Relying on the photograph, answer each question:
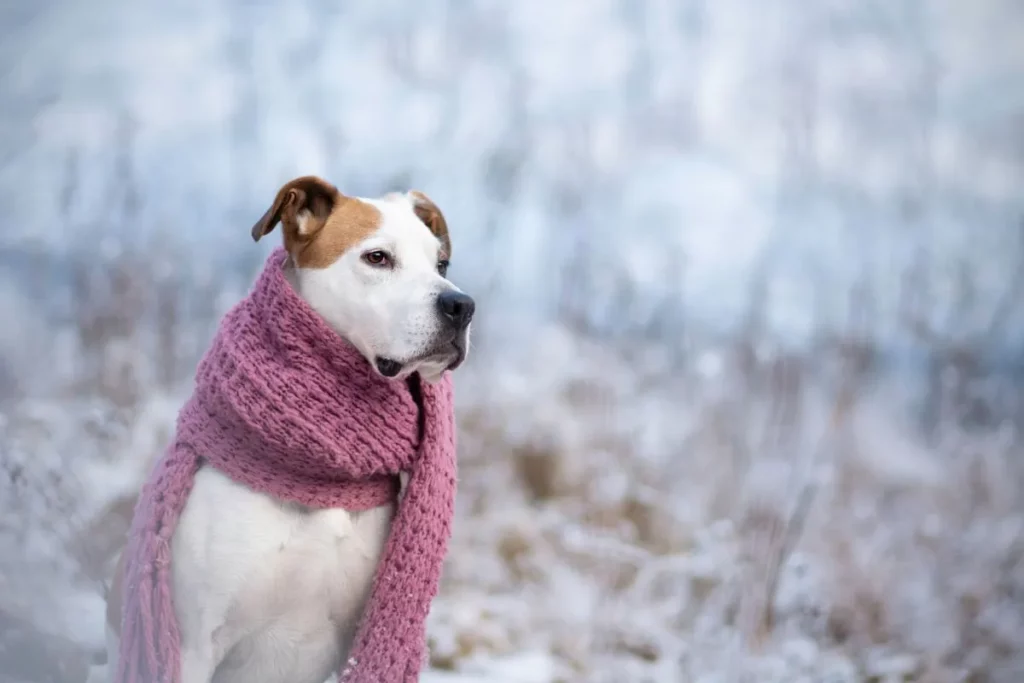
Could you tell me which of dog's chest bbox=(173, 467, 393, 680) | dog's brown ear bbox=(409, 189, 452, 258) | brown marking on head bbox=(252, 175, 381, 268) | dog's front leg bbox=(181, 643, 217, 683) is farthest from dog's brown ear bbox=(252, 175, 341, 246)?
dog's front leg bbox=(181, 643, 217, 683)

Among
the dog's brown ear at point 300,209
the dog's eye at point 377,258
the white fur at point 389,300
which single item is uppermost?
the dog's brown ear at point 300,209

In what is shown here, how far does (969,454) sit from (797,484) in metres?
0.47

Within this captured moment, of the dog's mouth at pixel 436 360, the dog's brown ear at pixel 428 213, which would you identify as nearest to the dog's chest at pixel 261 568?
the dog's mouth at pixel 436 360

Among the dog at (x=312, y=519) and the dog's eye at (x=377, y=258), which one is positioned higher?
the dog's eye at (x=377, y=258)

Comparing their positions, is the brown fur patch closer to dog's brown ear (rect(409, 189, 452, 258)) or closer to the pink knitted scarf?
the pink knitted scarf

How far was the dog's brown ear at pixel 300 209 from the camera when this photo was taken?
140 cm

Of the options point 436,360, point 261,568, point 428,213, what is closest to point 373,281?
point 436,360

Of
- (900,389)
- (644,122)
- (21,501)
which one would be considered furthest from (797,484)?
(21,501)

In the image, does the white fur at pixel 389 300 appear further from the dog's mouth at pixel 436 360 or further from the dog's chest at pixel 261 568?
the dog's chest at pixel 261 568

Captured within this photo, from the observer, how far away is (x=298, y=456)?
4.55 feet

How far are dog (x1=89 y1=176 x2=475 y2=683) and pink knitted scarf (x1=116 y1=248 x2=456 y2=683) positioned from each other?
0.02 m

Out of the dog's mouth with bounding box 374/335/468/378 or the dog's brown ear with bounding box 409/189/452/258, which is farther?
the dog's brown ear with bounding box 409/189/452/258

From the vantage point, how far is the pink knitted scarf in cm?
139

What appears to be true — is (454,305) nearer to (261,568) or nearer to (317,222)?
(317,222)
